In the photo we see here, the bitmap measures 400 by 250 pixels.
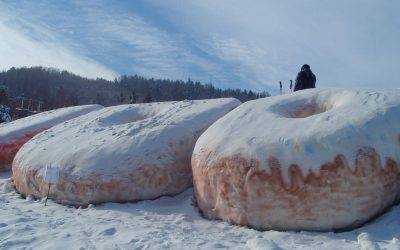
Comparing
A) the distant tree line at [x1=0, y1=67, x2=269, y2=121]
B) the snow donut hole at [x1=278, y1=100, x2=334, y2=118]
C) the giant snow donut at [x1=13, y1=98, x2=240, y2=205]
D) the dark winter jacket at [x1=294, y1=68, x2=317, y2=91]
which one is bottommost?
the giant snow donut at [x1=13, y1=98, x2=240, y2=205]

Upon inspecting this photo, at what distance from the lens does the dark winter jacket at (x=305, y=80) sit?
32.3 ft

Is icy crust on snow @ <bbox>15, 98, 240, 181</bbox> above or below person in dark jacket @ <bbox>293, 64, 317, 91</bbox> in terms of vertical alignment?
below

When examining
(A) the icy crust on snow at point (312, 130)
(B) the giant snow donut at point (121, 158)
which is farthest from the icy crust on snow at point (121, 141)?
(A) the icy crust on snow at point (312, 130)

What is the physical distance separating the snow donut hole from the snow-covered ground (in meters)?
2.09

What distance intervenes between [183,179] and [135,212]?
4.06 ft

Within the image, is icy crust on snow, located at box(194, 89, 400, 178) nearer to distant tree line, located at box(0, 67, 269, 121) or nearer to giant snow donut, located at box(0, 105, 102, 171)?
giant snow donut, located at box(0, 105, 102, 171)

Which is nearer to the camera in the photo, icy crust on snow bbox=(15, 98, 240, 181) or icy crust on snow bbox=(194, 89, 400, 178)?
icy crust on snow bbox=(194, 89, 400, 178)

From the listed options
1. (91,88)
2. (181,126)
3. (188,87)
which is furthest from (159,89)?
(181,126)

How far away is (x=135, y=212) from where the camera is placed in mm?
6855

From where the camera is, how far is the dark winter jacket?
985cm

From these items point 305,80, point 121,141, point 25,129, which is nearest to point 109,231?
point 121,141

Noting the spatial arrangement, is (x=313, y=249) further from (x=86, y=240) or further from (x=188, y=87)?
(x=188, y=87)

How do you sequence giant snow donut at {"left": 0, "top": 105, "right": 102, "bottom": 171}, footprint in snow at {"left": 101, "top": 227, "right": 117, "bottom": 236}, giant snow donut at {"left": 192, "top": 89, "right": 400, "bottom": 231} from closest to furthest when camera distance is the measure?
1. giant snow donut at {"left": 192, "top": 89, "right": 400, "bottom": 231}
2. footprint in snow at {"left": 101, "top": 227, "right": 117, "bottom": 236}
3. giant snow donut at {"left": 0, "top": 105, "right": 102, "bottom": 171}

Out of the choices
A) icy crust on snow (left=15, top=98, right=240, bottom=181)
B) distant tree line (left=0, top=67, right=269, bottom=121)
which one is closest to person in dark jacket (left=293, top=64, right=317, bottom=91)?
icy crust on snow (left=15, top=98, right=240, bottom=181)
